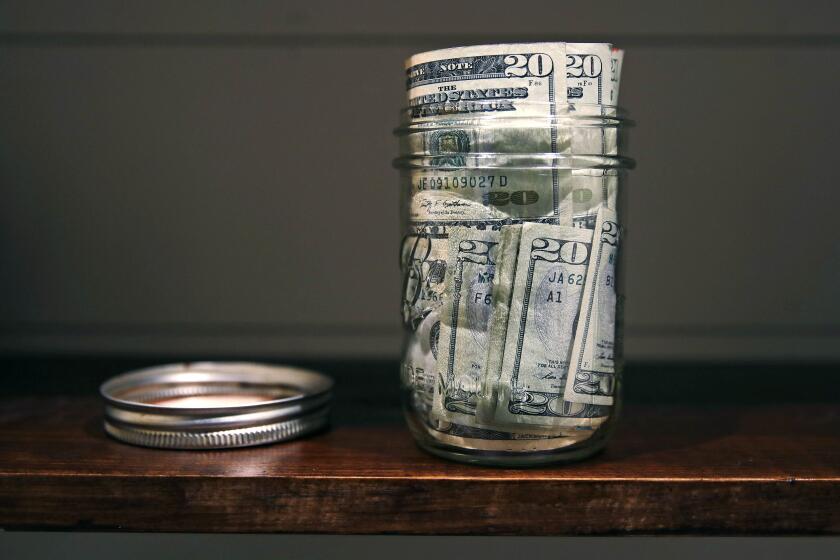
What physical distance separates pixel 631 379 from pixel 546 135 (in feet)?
1.17

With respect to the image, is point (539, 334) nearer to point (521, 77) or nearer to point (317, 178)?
point (521, 77)

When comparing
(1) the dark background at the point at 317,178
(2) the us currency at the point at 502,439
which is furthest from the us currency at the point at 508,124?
(1) the dark background at the point at 317,178

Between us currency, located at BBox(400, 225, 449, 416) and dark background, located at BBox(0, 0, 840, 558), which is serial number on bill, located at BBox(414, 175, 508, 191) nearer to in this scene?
us currency, located at BBox(400, 225, 449, 416)

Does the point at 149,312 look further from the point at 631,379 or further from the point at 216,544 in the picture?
the point at 631,379

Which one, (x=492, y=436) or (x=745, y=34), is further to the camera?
(x=745, y=34)

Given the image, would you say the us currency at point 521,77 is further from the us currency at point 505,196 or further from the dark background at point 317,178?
the dark background at point 317,178

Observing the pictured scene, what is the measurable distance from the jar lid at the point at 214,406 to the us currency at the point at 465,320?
12cm

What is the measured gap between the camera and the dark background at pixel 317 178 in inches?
31.5

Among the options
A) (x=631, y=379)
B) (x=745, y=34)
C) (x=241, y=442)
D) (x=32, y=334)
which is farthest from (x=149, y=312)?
(x=745, y=34)

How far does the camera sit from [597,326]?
1.66ft

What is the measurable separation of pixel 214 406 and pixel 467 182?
8.1 inches

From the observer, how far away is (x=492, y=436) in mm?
500

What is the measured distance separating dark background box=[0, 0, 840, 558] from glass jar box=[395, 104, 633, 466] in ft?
1.01

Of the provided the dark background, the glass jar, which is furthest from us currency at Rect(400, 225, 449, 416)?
the dark background
